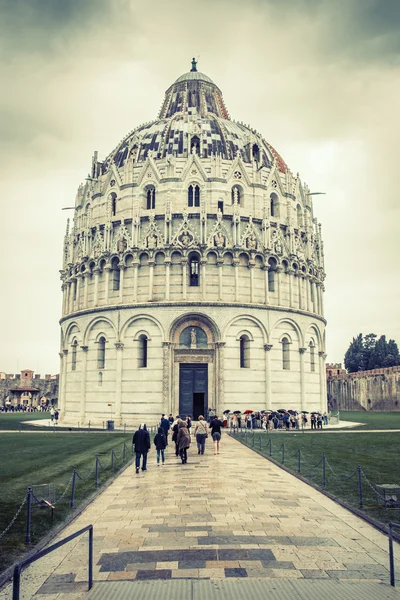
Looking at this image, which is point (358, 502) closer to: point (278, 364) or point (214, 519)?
point (214, 519)

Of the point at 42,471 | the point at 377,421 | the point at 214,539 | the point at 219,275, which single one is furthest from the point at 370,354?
the point at 214,539

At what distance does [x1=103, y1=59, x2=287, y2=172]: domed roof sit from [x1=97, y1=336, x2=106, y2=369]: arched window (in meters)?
19.1

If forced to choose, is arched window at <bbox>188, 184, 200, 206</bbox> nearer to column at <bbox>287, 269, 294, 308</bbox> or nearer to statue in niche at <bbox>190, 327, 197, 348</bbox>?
column at <bbox>287, 269, 294, 308</bbox>

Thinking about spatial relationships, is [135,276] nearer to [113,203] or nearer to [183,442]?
[113,203]

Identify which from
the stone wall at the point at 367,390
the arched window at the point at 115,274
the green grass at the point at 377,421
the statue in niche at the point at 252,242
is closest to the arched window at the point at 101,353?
the arched window at the point at 115,274

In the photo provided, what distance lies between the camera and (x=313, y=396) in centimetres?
5059

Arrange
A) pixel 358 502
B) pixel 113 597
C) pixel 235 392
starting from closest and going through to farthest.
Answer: pixel 113 597 < pixel 358 502 < pixel 235 392

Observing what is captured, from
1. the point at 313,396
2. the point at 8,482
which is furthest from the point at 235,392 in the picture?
the point at 8,482

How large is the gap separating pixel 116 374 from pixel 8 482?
2980cm

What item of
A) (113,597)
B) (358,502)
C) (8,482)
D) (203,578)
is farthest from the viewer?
(8,482)

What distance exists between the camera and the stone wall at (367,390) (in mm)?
83125

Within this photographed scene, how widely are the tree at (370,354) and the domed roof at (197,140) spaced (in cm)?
6438

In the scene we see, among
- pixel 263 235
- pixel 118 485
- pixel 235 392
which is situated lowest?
pixel 118 485

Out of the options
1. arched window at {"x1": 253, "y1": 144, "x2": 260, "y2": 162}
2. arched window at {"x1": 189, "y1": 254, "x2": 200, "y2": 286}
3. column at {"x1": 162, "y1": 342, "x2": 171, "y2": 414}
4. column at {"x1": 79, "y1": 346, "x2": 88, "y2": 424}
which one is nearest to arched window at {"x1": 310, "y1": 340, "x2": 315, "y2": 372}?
arched window at {"x1": 189, "y1": 254, "x2": 200, "y2": 286}
